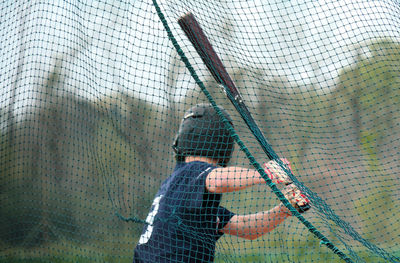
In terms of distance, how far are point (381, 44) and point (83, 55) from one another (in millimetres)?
2156

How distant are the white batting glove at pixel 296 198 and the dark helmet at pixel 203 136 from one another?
17.7 inches

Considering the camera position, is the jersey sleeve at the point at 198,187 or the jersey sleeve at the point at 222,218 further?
the jersey sleeve at the point at 222,218

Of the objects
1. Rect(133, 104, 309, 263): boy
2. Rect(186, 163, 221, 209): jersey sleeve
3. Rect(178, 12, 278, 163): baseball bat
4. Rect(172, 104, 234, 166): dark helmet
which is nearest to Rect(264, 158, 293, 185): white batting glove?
Rect(133, 104, 309, 263): boy

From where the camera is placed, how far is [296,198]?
226cm

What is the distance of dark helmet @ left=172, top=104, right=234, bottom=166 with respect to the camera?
258 cm

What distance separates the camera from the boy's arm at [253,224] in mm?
2484

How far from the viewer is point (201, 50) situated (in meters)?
2.44

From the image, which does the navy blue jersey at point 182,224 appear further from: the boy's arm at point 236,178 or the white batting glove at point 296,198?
the white batting glove at point 296,198

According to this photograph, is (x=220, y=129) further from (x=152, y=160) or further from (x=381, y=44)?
(x=152, y=160)

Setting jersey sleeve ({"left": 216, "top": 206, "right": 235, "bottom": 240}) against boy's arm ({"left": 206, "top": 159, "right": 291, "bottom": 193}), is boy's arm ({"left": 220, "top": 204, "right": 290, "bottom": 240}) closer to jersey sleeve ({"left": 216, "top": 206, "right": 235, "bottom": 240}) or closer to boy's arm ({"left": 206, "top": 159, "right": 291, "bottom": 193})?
jersey sleeve ({"left": 216, "top": 206, "right": 235, "bottom": 240})

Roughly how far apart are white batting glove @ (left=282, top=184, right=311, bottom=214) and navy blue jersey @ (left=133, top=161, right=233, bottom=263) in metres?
0.38

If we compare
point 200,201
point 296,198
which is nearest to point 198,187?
point 200,201

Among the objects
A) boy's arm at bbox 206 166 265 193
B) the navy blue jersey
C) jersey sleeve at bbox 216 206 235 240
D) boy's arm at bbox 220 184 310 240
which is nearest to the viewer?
A: boy's arm at bbox 206 166 265 193

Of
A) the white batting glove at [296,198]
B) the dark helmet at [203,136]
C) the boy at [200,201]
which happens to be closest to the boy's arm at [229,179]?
the boy at [200,201]
